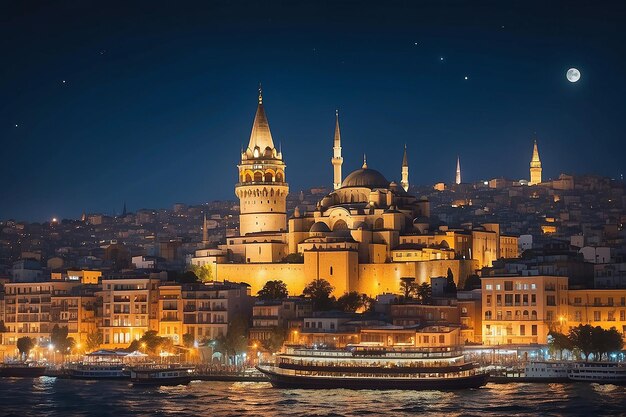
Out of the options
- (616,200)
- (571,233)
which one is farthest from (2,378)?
(616,200)

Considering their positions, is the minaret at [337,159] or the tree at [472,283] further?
the minaret at [337,159]

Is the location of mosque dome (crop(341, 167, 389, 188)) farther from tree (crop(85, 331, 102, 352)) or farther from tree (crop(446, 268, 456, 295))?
tree (crop(85, 331, 102, 352))

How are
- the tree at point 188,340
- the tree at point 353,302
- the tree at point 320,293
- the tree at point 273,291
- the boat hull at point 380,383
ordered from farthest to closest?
the tree at point 273,291 → the tree at point 353,302 → the tree at point 320,293 → the tree at point 188,340 → the boat hull at point 380,383

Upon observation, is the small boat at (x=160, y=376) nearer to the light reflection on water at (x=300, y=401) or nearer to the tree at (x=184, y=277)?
the light reflection on water at (x=300, y=401)

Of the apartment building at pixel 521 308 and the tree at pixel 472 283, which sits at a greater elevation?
the tree at pixel 472 283

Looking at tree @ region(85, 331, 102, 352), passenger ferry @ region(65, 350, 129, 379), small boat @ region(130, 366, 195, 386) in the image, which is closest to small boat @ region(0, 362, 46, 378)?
passenger ferry @ region(65, 350, 129, 379)

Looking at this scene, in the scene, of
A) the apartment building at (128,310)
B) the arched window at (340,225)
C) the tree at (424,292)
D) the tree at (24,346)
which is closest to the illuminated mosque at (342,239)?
the arched window at (340,225)

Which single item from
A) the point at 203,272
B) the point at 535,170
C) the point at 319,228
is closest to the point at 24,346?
the point at 203,272
